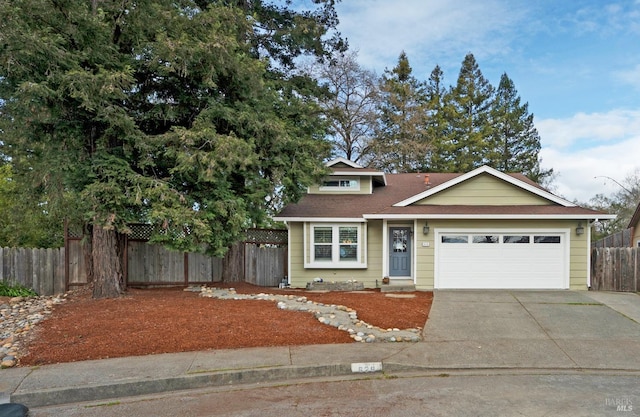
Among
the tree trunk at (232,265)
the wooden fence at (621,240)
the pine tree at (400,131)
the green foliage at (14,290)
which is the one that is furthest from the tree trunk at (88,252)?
the wooden fence at (621,240)

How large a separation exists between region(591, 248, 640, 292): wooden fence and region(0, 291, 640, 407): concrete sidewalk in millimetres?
4082

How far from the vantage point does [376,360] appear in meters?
5.25

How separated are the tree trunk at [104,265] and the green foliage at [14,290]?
8.87 feet

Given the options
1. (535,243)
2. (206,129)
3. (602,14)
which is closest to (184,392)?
(206,129)

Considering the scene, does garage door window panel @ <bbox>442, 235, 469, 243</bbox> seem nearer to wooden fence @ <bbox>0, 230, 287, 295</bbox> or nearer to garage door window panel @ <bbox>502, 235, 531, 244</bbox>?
garage door window panel @ <bbox>502, 235, 531, 244</bbox>

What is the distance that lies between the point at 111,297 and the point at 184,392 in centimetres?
565

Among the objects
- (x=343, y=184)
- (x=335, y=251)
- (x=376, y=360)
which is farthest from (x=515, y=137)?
(x=376, y=360)

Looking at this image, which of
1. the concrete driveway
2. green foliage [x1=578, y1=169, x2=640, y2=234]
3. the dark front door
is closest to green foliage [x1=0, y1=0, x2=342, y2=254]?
the dark front door

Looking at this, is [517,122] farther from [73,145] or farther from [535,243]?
[73,145]

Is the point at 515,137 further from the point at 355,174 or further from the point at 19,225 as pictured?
the point at 19,225

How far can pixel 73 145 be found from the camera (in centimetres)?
870

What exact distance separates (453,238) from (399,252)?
1884mm

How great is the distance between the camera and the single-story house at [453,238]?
11406 mm

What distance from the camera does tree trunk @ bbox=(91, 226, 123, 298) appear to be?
905cm
